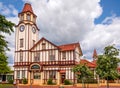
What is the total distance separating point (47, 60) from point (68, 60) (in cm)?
542

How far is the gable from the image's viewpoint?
53.8 metres

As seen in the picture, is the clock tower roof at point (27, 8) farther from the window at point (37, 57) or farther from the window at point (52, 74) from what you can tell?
the window at point (52, 74)

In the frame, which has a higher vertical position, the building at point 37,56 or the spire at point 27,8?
the spire at point 27,8

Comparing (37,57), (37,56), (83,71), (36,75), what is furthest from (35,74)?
(83,71)

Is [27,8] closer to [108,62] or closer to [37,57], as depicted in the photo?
[37,57]

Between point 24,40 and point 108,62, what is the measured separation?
97.5 ft

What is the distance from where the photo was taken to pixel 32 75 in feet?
180

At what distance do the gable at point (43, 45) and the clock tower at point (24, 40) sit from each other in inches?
78.7

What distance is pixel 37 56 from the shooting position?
182ft

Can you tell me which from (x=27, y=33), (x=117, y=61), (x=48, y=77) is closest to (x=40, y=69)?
(x=48, y=77)

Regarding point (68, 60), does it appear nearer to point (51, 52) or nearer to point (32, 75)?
point (51, 52)

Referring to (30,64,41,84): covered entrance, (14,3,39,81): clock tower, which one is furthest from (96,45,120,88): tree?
(14,3,39,81): clock tower

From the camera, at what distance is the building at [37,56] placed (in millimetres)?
51597

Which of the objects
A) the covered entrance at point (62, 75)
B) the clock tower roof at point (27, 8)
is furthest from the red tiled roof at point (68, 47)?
the clock tower roof at point (27, 8)
